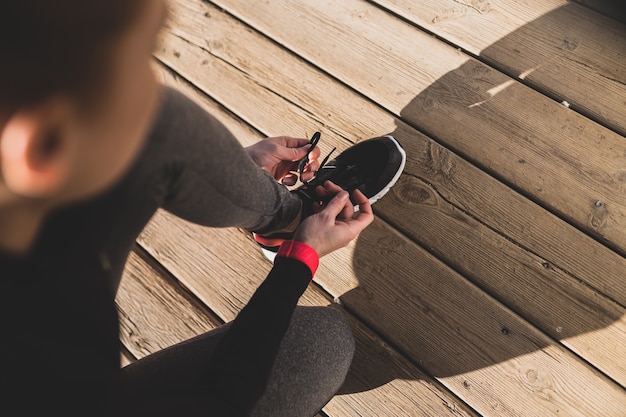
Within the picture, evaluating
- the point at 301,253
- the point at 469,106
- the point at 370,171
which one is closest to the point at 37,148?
the point at 301,253

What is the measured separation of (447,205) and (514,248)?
177 mm

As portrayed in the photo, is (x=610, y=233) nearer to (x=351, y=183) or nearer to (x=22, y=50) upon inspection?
(x=351, y=183)

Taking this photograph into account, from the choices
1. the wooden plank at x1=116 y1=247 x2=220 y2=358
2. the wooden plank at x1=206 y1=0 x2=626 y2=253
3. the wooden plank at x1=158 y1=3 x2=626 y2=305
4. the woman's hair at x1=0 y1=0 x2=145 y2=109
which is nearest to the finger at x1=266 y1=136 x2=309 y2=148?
the wooden plank at x1=158 y1=3 x2=626 y2=305

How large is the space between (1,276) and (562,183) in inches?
44.2

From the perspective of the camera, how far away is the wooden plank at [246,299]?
109cm

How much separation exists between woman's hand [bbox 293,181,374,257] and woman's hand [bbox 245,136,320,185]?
112 mm

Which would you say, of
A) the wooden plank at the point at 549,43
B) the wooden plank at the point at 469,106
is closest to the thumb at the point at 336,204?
the wooden plank at the point at 469,106

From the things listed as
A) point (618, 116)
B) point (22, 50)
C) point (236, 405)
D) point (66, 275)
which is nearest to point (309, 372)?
point (236, 405)

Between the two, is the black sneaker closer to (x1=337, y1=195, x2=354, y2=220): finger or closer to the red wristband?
(x1=337, y1=195, x2=354, y2=220): finger

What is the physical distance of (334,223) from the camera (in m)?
1.01

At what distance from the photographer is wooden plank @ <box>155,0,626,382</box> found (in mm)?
1077

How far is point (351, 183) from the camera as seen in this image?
A: 1.19 m

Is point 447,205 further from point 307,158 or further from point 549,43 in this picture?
point 549,43

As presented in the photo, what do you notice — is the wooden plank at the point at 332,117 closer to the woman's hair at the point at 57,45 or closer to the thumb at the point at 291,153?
the thumb at the point at 291,153
